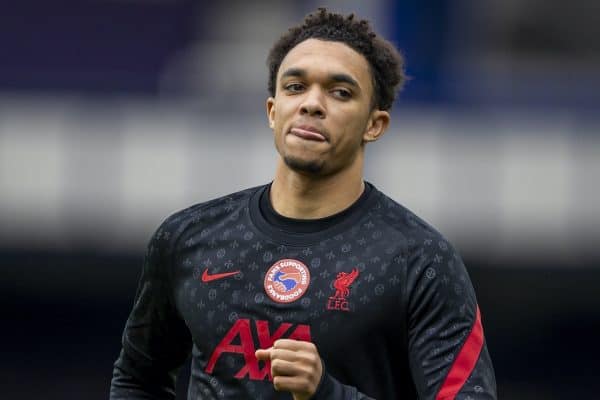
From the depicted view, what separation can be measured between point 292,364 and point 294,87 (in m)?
0.96

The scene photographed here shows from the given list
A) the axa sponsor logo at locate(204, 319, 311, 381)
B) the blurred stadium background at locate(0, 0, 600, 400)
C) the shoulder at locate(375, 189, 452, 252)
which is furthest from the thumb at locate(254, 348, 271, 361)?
the blurred stadium background at locate(0, 0, 600, 400)

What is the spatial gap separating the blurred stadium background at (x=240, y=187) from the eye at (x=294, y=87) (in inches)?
235

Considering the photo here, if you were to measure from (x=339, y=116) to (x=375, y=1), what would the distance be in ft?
25.2

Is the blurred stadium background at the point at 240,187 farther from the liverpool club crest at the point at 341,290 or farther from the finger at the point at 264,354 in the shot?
the finger at the point at 264,354

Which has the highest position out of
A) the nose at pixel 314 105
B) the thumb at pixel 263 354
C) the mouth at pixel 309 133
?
the nose at pixel 314 105

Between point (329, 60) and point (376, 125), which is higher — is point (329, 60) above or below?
above

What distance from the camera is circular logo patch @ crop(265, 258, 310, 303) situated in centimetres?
467

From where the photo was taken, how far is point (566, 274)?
1120 cm

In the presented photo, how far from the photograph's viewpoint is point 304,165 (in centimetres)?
473

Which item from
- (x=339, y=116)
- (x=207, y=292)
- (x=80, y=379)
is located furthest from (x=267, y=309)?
(x=80, y=379)

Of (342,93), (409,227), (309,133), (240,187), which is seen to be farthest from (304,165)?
(240,187)

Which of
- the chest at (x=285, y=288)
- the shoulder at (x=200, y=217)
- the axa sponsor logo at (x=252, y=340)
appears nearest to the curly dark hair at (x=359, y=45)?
the shoulder at (x=200, y=217)

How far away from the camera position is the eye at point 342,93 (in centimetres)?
479

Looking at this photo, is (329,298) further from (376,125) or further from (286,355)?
(376,125)
